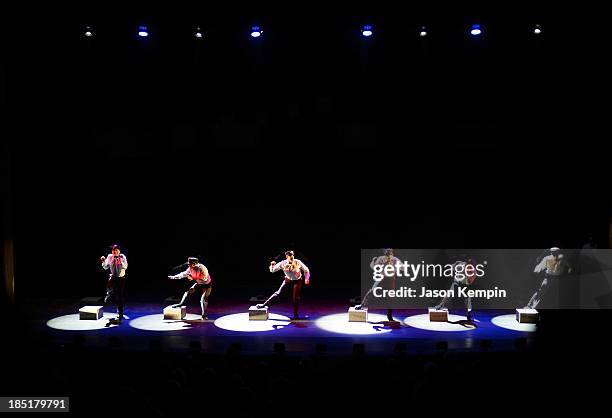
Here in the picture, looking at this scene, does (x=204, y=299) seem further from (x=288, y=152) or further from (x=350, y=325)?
(x=288, y=152)

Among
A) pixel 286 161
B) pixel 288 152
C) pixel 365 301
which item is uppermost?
pixel 288 152

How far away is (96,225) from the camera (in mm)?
13133

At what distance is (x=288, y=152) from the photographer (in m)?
12.9

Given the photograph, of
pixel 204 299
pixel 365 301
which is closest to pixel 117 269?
pixel 204 299

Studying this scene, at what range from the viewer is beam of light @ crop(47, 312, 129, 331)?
10031 millimetres

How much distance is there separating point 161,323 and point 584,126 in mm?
9880

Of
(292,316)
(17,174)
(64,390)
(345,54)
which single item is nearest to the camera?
(64,390)

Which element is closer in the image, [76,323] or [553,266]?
[76,323]

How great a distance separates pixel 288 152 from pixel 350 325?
4.65 metres

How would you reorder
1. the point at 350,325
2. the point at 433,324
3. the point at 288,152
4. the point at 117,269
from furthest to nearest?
the point at 288,152, the point at 117,269, the point at 433,324, the point at 350,325

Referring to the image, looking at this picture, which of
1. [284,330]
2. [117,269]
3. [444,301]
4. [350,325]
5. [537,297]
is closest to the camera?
[284,330]

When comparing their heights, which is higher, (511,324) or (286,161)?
(286,161)

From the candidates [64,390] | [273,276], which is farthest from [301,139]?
[64,390]

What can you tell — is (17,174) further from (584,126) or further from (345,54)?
(584,126)
